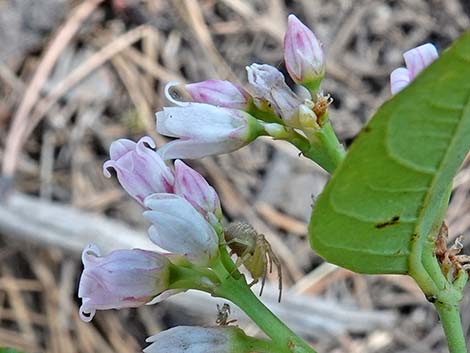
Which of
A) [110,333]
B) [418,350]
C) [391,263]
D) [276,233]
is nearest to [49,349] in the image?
[110,333]

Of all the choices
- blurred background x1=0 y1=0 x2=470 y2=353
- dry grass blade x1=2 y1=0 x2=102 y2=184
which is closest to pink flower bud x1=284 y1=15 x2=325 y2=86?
blurred background x1=0 y1=0 x2=470 y2=353

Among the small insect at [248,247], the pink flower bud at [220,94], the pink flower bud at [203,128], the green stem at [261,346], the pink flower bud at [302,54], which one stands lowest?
the green stem at [261,346]

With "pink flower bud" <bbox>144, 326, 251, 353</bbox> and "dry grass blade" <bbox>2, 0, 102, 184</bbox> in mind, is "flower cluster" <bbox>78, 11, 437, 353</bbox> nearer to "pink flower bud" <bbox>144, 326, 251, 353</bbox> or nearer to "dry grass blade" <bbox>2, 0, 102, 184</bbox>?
"pink flower bud" <bbox>144, 326, 251, 353</bbox>

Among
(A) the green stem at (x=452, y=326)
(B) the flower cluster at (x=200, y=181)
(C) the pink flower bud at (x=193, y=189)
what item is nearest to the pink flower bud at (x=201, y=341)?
(B) the flower cluster at (x=200, y=181)

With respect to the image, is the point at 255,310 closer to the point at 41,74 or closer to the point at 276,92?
the point at 276,92

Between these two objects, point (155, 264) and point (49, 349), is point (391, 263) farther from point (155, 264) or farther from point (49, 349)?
point (49, 349)

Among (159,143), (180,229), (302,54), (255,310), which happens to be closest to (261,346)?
(255,310)

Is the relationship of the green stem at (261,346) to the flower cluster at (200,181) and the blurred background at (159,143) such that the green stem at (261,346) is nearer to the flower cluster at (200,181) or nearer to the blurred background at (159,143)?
the flower cluster at (200,181)

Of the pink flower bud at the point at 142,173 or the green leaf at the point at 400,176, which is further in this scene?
the pink flower bud at the point at 142,173
